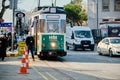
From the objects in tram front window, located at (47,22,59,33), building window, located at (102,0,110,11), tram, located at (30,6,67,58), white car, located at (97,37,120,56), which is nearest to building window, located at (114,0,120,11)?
building window, located at (102,0,110,11)

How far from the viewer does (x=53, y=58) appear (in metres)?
33.4

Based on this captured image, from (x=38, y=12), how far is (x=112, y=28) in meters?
26.5

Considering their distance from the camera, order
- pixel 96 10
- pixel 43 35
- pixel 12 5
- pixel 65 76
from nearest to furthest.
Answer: pixel 65 76, pixel 43 35, pixel 12 5, pixel 96 10

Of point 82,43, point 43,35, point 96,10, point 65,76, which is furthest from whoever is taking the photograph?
point 96,10

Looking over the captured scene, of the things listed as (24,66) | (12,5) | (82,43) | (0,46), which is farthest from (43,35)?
(82,43)

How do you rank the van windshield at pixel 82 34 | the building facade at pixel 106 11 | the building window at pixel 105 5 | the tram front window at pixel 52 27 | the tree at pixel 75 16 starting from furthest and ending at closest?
the tree at pixel 75 16 < the building window at pixel 105 5 < the building facade at pixel 106 11 < the van windshield at pixel 82 34 < the tram front window at pixel 52 27

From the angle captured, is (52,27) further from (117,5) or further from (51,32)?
(117,5)

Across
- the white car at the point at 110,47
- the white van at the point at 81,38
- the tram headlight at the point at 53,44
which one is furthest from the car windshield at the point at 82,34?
the tram headlight at the point at 53,44

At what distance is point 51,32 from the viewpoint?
3072 centimetres

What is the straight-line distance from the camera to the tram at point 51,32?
30578mm

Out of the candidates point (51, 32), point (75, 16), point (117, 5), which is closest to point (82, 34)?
point (51, 32)

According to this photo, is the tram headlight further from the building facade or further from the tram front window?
the building facade

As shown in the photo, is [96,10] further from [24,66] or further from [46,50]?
[24,66]

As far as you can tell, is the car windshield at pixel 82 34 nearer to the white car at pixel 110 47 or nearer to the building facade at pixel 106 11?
the white car at pixel 110 47
